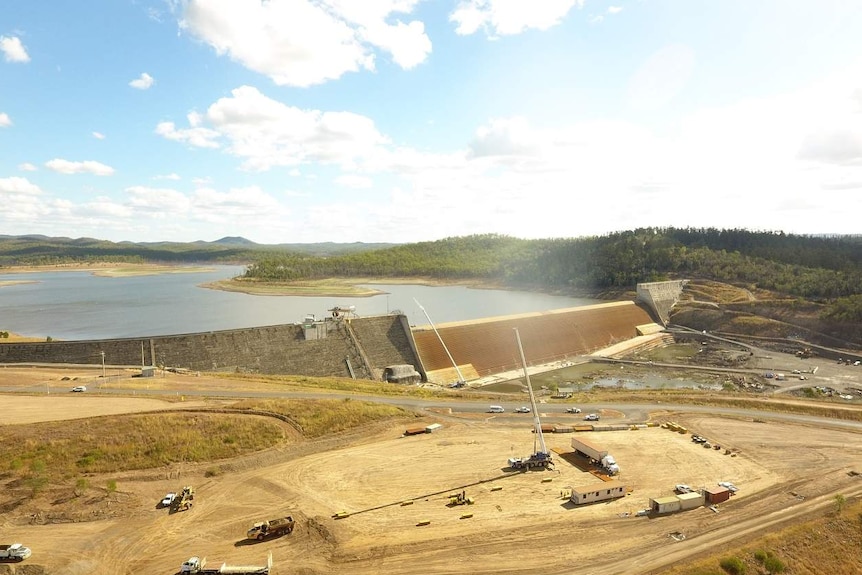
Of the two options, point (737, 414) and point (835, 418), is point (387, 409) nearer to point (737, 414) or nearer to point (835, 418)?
point (737, 414)

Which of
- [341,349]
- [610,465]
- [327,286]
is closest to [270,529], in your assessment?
[610,465]

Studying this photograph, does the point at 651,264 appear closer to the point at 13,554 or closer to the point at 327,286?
the point at 327,286

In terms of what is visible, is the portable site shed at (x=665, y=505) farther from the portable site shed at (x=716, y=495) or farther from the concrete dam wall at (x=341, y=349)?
the concrete dam wall at (x=341, y=349)

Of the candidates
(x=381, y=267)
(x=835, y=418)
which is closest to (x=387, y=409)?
(x=835, y=418)

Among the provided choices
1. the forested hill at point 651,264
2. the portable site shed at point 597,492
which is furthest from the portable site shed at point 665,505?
the forested hill at point 651,264

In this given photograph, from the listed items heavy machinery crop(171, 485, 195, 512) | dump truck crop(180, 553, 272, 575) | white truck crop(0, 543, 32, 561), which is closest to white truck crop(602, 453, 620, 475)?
dump truck crop(180, 553, 272, 575)

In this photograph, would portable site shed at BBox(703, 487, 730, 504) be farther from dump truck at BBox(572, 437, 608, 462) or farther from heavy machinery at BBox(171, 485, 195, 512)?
heavy machinery at BBox(171, 485, 195, 512)
